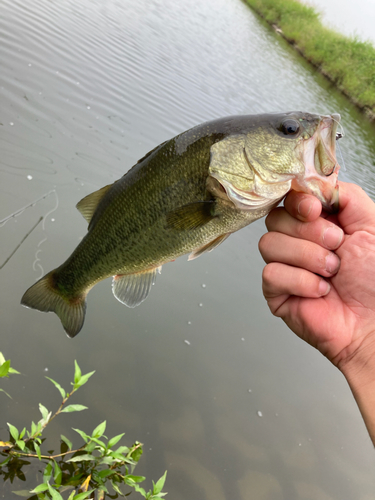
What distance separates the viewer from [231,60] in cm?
1427

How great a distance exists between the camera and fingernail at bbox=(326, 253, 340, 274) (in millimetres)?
1697

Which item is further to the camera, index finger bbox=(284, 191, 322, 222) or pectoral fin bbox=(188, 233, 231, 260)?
pectoral fin bbox=(188, 233, 231, 260)

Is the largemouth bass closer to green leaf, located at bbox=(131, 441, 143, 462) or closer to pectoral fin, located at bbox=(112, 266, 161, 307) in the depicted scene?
pectoral fin, located at bbox=(112, 266, 161, 307)

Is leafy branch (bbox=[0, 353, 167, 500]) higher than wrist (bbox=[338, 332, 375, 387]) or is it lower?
lower

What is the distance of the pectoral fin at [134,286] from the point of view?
2.21 meters

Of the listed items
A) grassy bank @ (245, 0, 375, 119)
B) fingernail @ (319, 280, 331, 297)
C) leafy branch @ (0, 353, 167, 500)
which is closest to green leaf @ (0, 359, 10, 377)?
leafy branch @ (0, 353, 167, 500)

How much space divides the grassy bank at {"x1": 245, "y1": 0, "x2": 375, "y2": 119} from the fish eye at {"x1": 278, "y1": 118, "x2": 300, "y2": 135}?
68.4ft

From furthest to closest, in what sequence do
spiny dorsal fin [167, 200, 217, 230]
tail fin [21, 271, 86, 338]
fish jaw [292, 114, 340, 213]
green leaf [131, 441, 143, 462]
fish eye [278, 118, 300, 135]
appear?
1. tail fin [21, 271, 86, 338]
2. green leaf [131, 441, 143, 462]
3. spiny dorsal fin [167, 200, 217, 230]
4. fish eye [278, 118, 300, 135]
5. fish jaw [292, 114, 340, 213]

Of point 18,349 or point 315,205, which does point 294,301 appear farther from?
point 18,349

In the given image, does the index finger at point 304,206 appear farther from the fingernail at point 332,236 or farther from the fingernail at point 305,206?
the fingernail at point 332,236

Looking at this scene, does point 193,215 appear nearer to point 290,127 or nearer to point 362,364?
point 290,127

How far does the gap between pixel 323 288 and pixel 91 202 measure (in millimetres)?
1527

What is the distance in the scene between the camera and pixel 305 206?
1604mm

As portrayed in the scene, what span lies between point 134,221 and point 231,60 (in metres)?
14.8
